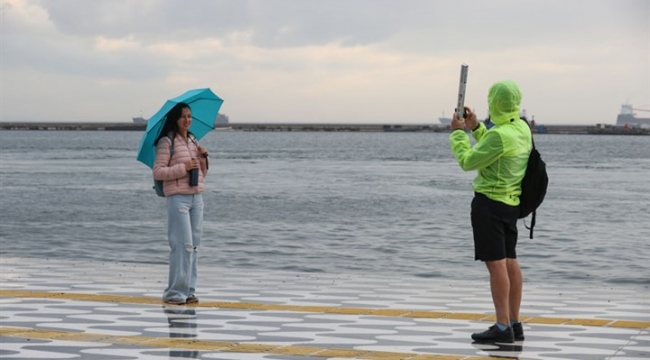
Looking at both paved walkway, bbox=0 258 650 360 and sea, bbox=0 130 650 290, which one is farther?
sea, bbox=0 130 650 290

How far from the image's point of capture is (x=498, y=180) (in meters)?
8.05

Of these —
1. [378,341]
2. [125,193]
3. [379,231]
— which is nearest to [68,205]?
[125,193]

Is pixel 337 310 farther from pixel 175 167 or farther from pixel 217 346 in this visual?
pixel 217 346

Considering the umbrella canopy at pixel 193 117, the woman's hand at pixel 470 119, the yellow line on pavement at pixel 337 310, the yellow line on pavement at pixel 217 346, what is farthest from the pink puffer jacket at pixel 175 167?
the woman's hand at pixel 470 119

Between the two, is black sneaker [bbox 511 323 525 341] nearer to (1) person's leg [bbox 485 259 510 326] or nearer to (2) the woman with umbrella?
(1) person's leg [bbox 485 259 510 326]

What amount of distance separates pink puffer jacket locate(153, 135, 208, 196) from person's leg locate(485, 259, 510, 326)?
302cm

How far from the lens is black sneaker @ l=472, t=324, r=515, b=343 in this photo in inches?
321

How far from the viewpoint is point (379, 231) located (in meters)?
29.1

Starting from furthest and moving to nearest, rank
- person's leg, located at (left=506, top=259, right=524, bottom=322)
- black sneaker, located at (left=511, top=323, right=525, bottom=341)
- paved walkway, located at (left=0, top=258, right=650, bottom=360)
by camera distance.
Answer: black sneaker, located at (left=511, top=323, right=525, bottom=341), person's leg, located at (left=506, top=259, right=524, bottom=322), paved walkway, located at (left=0, top=258, right=650, bottom=360)

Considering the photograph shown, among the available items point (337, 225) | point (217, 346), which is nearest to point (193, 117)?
point (217, 346)

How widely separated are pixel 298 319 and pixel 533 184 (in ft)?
7.31

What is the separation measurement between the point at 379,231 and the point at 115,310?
19.6 meters

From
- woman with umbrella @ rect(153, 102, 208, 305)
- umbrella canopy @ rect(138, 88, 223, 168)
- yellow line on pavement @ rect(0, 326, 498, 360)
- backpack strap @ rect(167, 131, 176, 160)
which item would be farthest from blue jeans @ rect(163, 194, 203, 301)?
yellow line on pavement @ rect(0, 326, 498, 360)

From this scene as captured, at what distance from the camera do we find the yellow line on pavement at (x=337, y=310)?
930 centimetres
